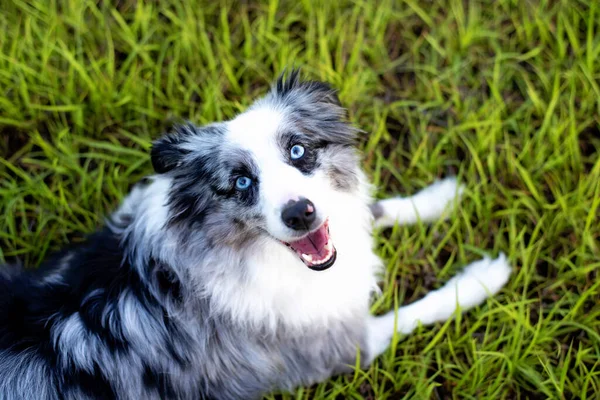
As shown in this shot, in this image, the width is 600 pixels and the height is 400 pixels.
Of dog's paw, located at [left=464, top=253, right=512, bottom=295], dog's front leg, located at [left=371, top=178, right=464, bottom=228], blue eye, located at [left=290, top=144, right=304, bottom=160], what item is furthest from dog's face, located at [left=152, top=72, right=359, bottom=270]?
dog's paw, located at [left=464, top=253, right=512, bottom=295]

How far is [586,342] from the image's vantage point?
10.6 ft

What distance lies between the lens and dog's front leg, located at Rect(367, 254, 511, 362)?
317cm

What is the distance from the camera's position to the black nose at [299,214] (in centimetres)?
223

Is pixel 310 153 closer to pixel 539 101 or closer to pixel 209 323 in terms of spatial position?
pixel 209 323

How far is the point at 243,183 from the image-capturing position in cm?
241

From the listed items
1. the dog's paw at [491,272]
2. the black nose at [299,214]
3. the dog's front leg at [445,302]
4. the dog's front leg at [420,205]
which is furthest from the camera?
the dog's front leg at [420,205]

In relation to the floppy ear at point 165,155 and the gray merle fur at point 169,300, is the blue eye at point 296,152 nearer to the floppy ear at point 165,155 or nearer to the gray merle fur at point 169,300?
the gray merle fur at point 169,300

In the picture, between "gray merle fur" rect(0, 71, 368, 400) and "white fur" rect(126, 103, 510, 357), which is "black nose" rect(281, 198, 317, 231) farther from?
"gray merle fur" rect(0, 71, 368, 400)

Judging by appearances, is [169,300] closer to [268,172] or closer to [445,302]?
[268,172]

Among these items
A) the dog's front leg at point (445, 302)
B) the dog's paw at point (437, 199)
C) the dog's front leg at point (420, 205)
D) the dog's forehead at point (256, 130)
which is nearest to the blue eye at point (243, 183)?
the dog's forehead at point (256, 130)

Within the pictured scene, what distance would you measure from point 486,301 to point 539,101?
57.2 inches

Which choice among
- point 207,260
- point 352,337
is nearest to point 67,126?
point 207,260

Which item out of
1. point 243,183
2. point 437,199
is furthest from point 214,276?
point 437,199

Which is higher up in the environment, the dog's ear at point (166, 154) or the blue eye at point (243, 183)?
the dog's ear at point (166, 154)
